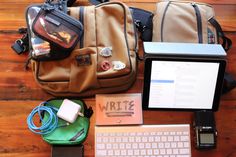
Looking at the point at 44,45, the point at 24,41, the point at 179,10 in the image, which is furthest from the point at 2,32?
the point at 179,10

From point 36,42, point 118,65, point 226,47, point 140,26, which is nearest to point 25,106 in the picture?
point 36,42

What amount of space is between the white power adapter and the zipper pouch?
0.54 feet

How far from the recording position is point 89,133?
1.07 meters

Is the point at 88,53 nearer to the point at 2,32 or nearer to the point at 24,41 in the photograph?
the point at 24,41

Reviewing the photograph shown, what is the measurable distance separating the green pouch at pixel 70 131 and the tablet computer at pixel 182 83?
0.60ft

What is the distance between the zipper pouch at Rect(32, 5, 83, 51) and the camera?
1.06 metres

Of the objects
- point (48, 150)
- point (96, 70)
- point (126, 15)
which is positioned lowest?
point (48, 150)

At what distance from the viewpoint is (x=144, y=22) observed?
4.03 ft

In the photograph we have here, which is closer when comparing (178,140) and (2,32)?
(178,140)

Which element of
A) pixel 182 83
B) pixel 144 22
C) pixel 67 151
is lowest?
pixel 67 151

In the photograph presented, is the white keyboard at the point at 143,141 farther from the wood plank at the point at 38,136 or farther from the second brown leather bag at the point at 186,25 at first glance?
the second brown leather bag at the point at 186,25

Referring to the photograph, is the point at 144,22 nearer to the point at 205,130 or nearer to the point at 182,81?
the point at 182,81

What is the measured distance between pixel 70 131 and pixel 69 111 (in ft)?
0.20

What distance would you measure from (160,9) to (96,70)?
1.02ft
